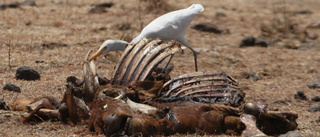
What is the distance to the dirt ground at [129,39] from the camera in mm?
5578

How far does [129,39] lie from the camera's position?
808 cm

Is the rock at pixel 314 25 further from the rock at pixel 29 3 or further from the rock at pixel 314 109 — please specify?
the rock at pixel 314 109

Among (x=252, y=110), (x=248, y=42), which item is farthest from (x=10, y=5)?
(x=252, y=110)

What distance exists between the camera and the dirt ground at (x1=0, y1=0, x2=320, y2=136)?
220 inches

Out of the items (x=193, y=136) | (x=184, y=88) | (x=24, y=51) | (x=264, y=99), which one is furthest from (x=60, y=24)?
(x=193, y=136)

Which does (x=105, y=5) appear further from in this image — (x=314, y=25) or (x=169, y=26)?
(x=169, y=26)

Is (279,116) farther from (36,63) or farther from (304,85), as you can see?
(36,63)

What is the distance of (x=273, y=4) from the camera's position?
15617mm

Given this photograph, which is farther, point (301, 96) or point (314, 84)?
point (314, 84)

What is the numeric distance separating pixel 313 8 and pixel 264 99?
10667mm

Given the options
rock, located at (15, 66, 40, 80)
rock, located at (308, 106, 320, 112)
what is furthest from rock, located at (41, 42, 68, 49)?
rock, located at (308, 106, 320, 112)

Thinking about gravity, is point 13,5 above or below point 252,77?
above

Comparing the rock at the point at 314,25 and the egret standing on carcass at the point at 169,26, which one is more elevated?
the egret standing on carcass at the point at 169,26

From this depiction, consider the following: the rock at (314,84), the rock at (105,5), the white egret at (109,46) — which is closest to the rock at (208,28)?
the rock at (105,5)
